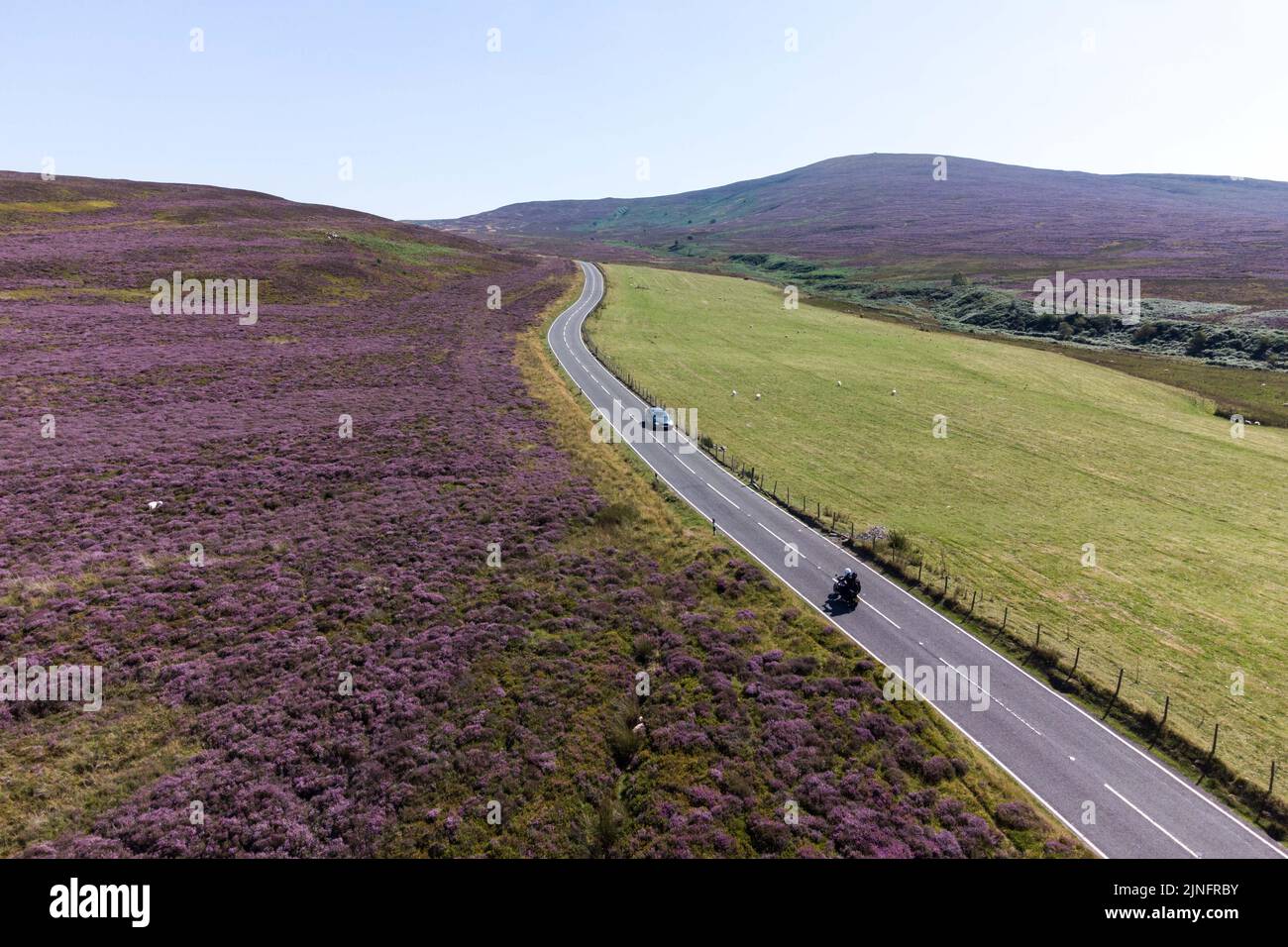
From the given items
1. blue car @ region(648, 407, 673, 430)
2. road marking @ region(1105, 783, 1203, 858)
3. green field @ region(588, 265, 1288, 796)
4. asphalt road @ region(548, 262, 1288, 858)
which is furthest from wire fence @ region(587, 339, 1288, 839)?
blue car @ region(648, 407, 673, 430)

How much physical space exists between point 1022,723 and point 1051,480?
106 ft

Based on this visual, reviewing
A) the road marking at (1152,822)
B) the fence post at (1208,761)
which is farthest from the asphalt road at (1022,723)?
the fence post at (1208,761)

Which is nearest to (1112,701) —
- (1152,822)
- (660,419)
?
(1152,822)

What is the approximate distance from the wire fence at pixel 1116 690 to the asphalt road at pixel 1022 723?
0.92m

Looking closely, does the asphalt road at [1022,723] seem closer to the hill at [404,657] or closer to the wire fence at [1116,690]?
the wire fence at [1116,690]

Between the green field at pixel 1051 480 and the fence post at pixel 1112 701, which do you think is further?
the green field at pixel 1051 480

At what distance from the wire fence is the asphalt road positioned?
3.01ft

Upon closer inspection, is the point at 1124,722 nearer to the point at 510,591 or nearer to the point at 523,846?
the point at 523,846

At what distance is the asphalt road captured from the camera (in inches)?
766

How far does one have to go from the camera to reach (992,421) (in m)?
62.3

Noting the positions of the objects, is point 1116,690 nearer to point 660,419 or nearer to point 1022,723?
point 1022,723

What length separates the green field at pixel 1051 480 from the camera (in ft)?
94.0
